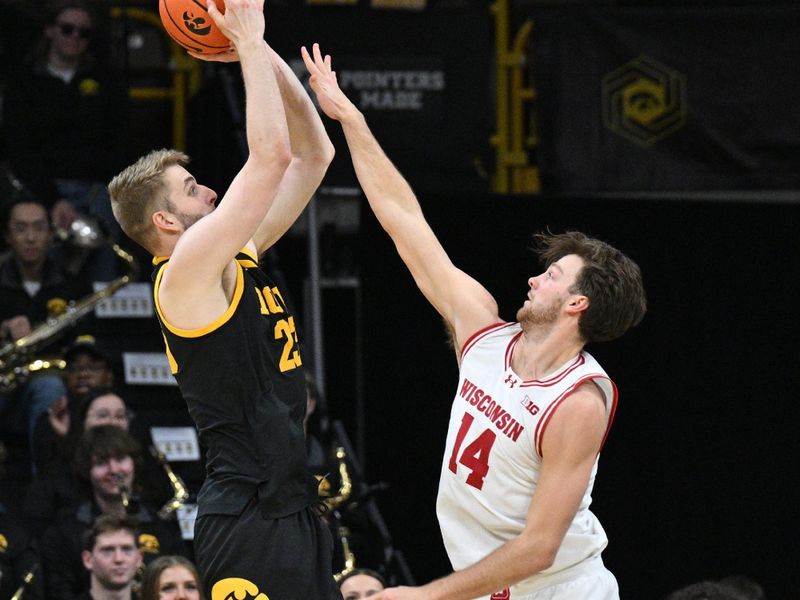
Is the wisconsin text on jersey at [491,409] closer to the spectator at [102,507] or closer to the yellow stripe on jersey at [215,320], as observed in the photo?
the yellow stripe on jersey at [215,320]

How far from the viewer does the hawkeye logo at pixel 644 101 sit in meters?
9.44

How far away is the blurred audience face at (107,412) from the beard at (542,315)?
3.97 m

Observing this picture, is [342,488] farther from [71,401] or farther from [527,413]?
[527,413]

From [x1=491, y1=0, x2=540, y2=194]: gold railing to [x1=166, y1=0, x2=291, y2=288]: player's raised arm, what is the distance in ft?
18.7

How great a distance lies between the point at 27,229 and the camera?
932 centimetres

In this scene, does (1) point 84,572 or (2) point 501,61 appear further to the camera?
(2) point 501,61

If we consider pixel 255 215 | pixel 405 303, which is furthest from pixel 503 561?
pixel 405 303

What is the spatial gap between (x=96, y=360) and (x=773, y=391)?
13.9 feet

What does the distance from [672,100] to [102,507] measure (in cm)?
414

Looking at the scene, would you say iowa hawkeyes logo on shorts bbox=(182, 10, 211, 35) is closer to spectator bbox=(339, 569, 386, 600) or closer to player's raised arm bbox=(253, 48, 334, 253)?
player's raised arm bbox=(253, 48, 334, 253)

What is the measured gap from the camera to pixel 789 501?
9.86 m

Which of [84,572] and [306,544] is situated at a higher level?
[306,544]

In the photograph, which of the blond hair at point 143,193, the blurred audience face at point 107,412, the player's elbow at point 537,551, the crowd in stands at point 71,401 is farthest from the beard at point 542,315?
the blurred audience face at point 107,412

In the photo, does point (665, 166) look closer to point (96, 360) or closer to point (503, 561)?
point (96, 360)
